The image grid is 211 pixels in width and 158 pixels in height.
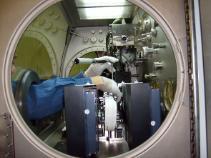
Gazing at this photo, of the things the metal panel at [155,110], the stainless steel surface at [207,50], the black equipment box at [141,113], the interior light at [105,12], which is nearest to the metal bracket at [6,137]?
the black equipment box at [141,113]

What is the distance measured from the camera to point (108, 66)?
3418 millimetres

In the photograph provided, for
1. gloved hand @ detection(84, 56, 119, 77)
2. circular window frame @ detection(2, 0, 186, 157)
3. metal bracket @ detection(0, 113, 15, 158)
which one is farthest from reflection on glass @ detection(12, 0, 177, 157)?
metal bracket @ detection(0, 113, 15, 158)

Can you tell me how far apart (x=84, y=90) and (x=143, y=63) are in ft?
4.53

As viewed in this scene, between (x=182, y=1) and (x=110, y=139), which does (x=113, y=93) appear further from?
(x=182, y=1)

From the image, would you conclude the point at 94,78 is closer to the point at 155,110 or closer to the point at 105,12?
the point at 155,110

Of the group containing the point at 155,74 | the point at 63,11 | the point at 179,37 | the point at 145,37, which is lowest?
the point at 155,74

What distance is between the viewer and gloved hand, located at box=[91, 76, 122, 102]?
2.75m

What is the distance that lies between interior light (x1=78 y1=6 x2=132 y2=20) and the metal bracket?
2.39 metres

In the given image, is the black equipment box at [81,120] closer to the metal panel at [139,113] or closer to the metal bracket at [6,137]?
the metal panel at [139,113]

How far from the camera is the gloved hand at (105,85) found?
2.75 meters

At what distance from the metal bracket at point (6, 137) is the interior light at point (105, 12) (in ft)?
7.85

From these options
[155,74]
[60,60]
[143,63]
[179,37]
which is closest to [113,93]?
[155,74]

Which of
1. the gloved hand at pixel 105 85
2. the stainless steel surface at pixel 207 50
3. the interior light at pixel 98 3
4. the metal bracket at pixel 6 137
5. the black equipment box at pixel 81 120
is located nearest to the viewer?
the stainless steel surface at pixel 207 50

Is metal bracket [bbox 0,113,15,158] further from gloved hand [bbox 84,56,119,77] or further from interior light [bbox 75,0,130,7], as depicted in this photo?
interior light [bbox 75,0,130,7]
